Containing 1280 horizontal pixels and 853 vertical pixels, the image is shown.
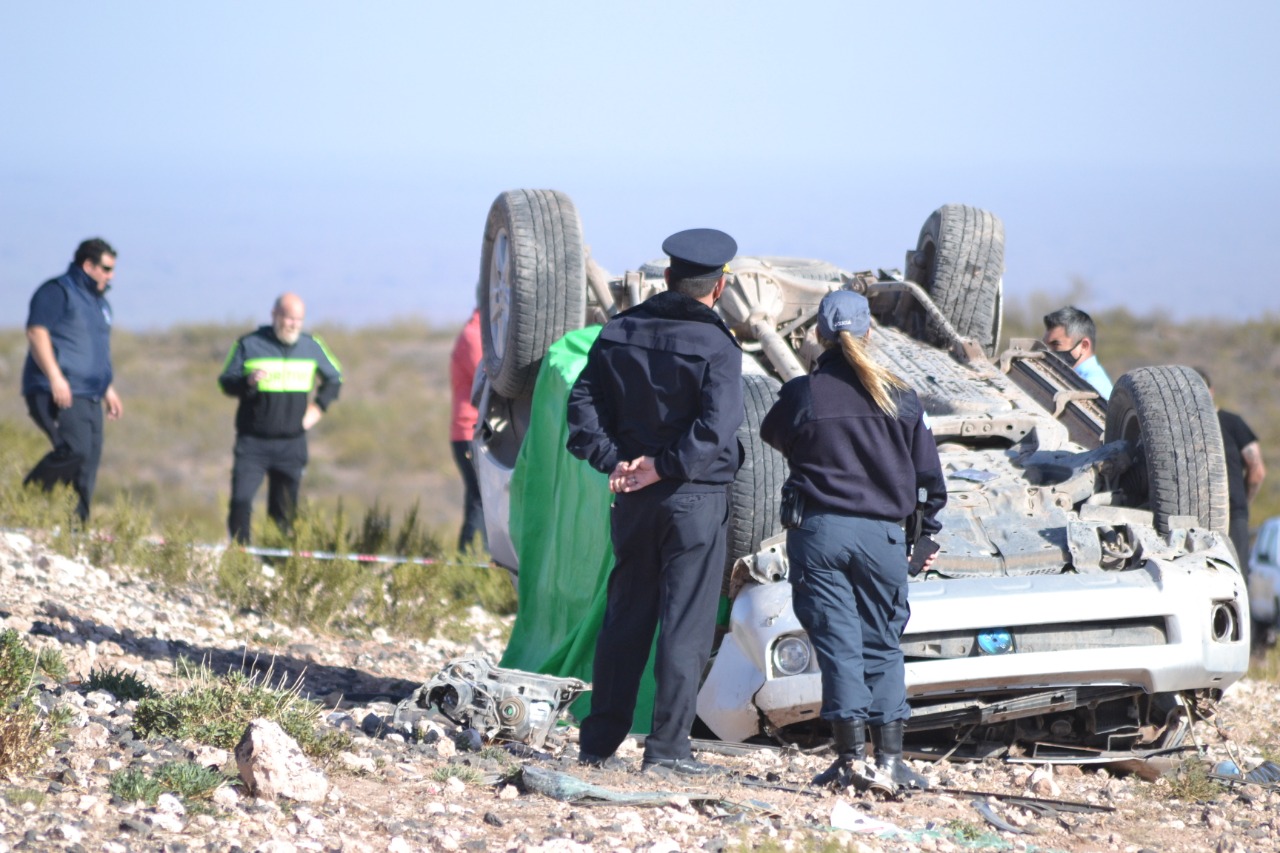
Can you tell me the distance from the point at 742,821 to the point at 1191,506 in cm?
263

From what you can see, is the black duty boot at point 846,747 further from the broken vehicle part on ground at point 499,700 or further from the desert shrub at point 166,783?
the desert shrub at point 166,783

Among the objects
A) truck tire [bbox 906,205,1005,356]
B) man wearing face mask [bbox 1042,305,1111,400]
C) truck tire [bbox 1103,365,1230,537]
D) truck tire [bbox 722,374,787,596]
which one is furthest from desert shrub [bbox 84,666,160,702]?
man wearing face mask [bbox 1042,305,1111,400]

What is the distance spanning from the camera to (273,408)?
34.4ft

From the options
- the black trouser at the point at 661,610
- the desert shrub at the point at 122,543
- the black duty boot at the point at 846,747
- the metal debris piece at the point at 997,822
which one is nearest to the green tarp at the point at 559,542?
the black trouser at the point at 661,610

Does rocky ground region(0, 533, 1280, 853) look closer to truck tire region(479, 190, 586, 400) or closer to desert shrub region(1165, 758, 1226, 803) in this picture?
desert shrub region(1165, 758, 1226, 803)

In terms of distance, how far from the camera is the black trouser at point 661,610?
198 inches

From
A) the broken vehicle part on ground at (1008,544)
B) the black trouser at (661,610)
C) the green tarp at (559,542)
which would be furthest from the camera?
the green tarp at (559,542)

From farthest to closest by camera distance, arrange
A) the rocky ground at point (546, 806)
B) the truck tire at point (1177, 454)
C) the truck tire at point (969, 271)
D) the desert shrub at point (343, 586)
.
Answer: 1. the desert shrub at point (343, 586)
2. the truck tire at point (969, 271)
3. the truck tire at point (1177, 454)
4. the rocky ground at point (546, 806)

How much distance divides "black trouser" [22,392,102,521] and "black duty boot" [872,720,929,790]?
6.35 metres

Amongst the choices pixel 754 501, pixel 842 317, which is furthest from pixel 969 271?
pixel 842 317

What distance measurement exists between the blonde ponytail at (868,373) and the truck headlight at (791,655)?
1000 mm

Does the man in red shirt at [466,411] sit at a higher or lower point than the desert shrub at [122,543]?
higher

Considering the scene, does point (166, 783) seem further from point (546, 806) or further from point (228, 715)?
point (546, 806)

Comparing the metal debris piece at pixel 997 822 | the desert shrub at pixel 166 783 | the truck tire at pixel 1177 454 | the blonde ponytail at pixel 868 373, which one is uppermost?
the blonde ponytail at pixel 868 373
